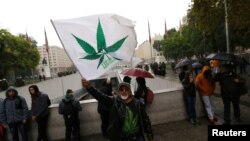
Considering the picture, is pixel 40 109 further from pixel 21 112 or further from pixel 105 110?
pixel 105 110

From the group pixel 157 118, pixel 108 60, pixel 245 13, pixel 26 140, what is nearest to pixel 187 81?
pixel 157 118

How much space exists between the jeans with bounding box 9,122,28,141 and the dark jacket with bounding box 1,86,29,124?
0.47ft

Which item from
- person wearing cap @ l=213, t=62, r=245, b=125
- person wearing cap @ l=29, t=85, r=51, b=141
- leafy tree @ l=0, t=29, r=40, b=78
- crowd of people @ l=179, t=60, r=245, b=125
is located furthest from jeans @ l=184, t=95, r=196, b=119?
leafy tree @ l=0, t=29, r=40, b=78

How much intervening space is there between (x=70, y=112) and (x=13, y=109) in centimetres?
135

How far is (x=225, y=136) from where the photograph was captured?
518 centimetres

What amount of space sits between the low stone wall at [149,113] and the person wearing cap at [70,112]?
0.70 m

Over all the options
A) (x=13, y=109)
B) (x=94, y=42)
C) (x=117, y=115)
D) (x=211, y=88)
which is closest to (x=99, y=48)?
(x=94, y=42)

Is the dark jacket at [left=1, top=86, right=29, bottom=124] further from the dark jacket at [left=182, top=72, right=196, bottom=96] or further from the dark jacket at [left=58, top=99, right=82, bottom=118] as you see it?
the dark jacket at [left=182, top=72, right=196, bottom=96]

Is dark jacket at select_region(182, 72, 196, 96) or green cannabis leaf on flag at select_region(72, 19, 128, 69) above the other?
green cannabis leaf on flag at select_region(72, 19, 128, 69)

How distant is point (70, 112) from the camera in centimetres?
840

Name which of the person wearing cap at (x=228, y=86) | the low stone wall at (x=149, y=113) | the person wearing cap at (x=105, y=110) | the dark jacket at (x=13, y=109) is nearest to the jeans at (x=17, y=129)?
the dark jacket at (x=13, y=109)

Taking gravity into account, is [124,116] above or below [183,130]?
above

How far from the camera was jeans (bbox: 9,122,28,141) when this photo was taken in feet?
27.6

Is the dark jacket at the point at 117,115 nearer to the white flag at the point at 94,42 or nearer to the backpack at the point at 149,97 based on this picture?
the white flag at the point at 94,42
